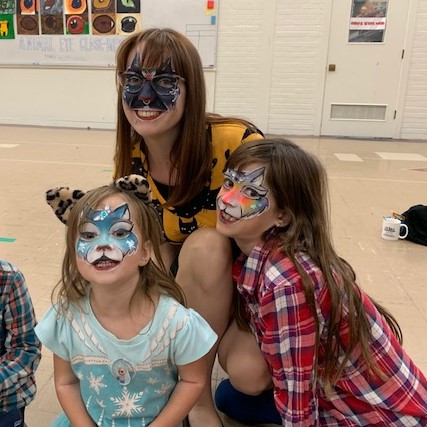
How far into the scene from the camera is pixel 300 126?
7.07 meters

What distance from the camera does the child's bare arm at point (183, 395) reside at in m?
1.05

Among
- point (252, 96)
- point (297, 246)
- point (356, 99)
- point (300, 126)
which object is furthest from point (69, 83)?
point (297, 246)

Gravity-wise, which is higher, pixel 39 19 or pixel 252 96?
pixel 39 19

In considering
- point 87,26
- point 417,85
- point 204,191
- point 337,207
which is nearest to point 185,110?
point 204,191

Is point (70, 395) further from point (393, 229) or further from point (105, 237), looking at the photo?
point (393, 229)

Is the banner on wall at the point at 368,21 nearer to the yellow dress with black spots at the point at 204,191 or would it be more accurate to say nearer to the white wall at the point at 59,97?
the white wall at the point at 59,97

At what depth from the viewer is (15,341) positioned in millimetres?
1135

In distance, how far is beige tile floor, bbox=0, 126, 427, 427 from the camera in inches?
77.1

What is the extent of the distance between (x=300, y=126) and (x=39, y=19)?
162 inches

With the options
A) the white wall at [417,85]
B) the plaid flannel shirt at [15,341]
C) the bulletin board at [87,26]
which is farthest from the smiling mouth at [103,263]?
the white wall at [417,85]

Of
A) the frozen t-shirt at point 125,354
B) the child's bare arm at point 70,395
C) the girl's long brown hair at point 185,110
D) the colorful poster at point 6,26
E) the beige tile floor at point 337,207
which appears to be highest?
the colorful poster at point 6,26

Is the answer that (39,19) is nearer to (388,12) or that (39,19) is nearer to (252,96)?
→ (252,96)

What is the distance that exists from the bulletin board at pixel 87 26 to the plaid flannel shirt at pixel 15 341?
20.2 feet

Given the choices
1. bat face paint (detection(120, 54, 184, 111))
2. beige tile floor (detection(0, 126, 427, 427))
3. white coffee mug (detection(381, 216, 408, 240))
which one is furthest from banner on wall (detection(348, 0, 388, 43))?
bat face paint (detection(120, 54, 184, 111))
